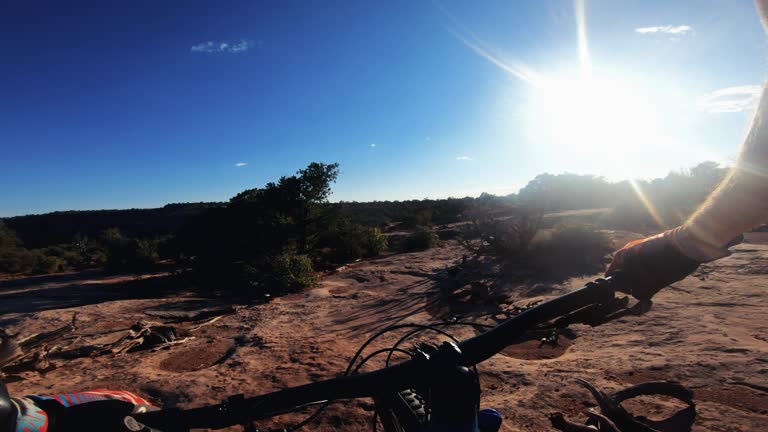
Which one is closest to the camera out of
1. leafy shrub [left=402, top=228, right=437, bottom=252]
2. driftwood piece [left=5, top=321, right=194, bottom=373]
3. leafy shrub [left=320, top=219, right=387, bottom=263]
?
driftwood piece [left=5, top=321, right=194, bottom=373]

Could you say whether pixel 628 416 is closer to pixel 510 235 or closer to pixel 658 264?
pixel 658 264

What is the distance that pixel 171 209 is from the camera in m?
63.2

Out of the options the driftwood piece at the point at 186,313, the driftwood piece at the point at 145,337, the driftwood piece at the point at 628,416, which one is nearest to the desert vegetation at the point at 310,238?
the driftwood piece at the point at 186,313

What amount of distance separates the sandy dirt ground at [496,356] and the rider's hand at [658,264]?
223 centimetres

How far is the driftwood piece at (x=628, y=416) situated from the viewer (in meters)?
2.51

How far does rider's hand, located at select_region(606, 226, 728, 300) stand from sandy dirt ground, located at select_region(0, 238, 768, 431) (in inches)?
87.8

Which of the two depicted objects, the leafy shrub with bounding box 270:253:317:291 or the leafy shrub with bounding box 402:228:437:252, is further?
the leafy shrub with bounding box 402:228:437:252

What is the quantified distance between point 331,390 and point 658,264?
1.31m

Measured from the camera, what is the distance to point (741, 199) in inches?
46.0

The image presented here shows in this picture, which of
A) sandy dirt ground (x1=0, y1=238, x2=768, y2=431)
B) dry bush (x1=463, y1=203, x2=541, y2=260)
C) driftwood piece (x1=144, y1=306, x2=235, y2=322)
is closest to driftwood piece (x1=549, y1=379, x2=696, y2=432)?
sandy dirt ground (x1=0, y1=238, x2=768, y2=431)

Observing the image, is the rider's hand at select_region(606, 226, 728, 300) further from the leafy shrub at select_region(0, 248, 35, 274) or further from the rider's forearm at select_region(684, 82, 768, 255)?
the leafy shrub at select_region(0, 248, 35, 274)

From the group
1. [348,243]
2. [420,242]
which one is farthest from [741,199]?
[420,242]

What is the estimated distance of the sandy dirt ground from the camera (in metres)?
3.29

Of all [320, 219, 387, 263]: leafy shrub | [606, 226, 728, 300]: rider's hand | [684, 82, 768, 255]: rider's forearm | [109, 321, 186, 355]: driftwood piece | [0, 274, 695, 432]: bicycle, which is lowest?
[109, 321, 186, 355]: driftwood piece
